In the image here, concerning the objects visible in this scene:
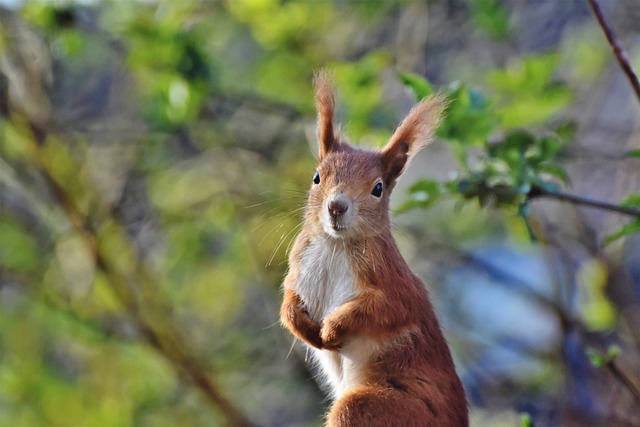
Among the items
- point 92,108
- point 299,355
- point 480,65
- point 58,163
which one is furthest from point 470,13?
point 92,108

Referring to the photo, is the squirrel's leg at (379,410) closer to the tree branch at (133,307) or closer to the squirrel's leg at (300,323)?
the squirrel's leg at (300,323)

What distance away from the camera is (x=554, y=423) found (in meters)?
2.95

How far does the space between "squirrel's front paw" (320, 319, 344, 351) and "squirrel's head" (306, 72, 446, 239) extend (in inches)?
6.2

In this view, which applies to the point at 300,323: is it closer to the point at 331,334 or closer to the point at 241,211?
the point at 331,334

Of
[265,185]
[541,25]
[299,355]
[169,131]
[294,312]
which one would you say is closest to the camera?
[294,312]

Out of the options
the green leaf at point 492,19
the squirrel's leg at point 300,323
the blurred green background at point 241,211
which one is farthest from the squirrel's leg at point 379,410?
the green leaf at point 492,19

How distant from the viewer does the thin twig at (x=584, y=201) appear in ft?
4.58

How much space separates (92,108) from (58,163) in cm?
94

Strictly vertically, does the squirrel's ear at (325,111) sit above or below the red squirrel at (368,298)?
above

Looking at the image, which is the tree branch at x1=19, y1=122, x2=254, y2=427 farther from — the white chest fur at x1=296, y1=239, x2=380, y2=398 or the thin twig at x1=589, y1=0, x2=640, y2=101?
the thin twig at x1=589, y1=0, x2=640, y2=101

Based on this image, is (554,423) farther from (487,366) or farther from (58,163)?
(58,163)

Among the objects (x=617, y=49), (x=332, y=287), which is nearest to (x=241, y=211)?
(x=332, y=287)

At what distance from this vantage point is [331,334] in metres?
1.31

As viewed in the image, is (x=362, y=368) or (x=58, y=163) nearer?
(x=362, y=368)
